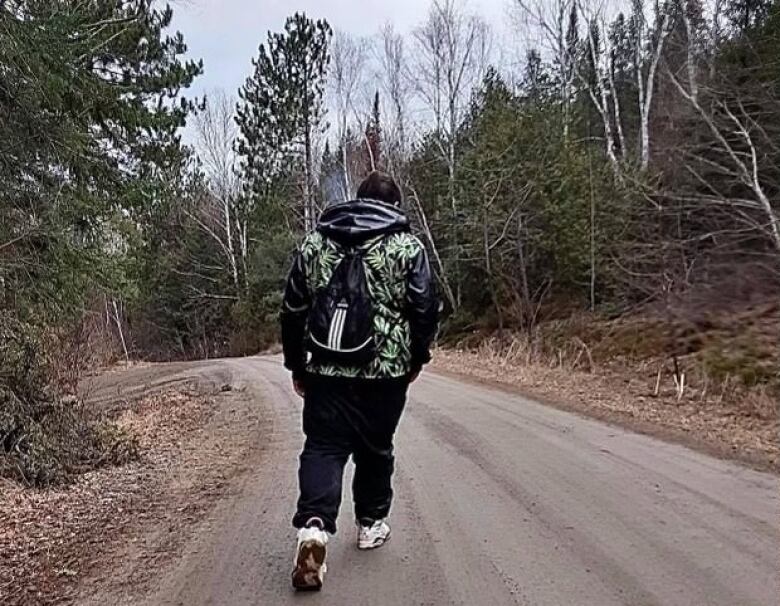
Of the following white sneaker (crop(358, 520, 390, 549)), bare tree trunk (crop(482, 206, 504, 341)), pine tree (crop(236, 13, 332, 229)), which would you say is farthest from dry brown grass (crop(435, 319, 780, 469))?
pine tree (crop(236, 13, 332, 229))

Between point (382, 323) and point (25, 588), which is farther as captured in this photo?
point (25, 588)

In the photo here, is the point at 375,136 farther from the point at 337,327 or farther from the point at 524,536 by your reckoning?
the point at 337,327

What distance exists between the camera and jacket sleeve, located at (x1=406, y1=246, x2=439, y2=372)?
11.0ft

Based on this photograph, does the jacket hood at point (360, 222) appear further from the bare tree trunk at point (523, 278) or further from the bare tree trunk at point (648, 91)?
the bare tree trunk at point (648, 91)

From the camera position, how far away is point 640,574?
3279mm

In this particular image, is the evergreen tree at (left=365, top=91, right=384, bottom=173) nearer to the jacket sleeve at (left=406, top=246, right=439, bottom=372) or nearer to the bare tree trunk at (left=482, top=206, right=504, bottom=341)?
the bare tree trunk at (left=482, top=206, right=504, bottom=341)

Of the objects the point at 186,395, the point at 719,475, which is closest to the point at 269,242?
the point at 186,395

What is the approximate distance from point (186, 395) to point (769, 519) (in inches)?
426

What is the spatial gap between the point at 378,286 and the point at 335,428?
66 cm

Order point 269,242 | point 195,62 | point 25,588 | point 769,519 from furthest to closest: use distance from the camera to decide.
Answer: point 269,242
point 195,62
point 769,519
point 25,588

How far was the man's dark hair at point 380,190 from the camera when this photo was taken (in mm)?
3629

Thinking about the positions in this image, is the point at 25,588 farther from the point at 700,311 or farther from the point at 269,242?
the point at 269,242

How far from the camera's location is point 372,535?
374cm

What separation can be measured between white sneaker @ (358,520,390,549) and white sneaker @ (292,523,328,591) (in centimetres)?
50
